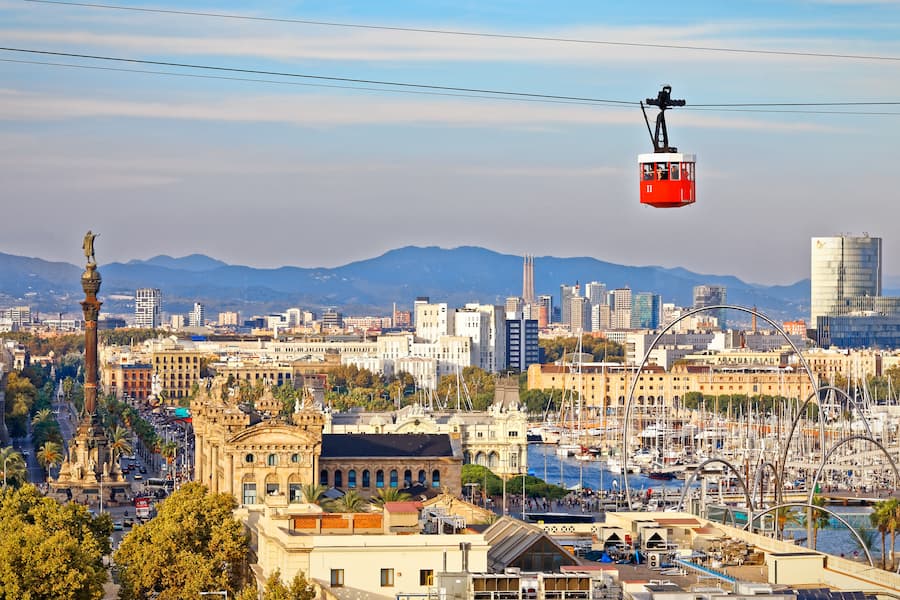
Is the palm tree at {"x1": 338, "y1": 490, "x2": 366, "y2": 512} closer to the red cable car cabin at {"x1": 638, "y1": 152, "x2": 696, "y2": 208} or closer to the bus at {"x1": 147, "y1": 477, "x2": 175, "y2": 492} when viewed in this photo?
the bus at {"x1": 147, "y1": 477, "x2": 175, "y2": 492}

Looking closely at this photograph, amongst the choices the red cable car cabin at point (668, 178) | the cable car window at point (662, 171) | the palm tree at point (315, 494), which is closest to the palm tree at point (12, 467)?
the palm tree at point (315, 494)

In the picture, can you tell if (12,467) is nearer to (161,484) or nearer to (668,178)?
(161,484)

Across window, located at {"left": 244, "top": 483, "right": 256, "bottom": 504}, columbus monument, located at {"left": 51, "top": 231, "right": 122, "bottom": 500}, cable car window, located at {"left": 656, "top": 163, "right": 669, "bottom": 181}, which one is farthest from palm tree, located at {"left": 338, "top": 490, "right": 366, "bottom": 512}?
cable car window, located at {"left": 656, "top": 163, "right": 669, "bottom": 181}

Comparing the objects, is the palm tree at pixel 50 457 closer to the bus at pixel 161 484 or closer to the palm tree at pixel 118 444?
the palm tree at pixel 118 444

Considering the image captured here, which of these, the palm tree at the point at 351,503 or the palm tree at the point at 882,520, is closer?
the palm tree at the point at 351,503

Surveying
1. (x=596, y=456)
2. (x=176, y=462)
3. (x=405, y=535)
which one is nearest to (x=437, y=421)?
(x=176, y=462)
